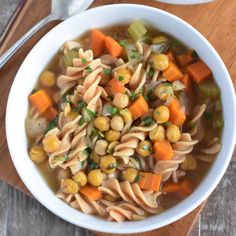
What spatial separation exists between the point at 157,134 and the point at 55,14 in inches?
27.2

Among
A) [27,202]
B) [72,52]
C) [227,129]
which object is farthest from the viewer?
[27,202]

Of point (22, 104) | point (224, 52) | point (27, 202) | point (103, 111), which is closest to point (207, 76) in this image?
point (224, 52)

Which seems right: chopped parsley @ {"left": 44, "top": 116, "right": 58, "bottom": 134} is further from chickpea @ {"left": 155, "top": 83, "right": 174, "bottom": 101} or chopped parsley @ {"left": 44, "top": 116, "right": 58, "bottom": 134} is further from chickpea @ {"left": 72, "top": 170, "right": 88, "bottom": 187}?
chickpea @ {"left": 155, "top": 83, "right": 174, "bottom": 101}

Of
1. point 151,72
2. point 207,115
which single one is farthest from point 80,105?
point 207,115

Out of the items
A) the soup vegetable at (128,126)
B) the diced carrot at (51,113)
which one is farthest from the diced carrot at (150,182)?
the diced carrot at (51,113)

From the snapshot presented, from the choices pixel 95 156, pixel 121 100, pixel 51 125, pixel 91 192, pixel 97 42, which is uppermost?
pixel 97 42

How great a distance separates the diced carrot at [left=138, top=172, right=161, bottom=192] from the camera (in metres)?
2.02

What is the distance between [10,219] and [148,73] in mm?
1003

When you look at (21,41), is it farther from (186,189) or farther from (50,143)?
(186,189)

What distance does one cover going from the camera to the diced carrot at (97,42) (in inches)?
82.5

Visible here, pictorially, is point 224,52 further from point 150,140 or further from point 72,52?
point 72,52

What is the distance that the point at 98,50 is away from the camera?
213 cm

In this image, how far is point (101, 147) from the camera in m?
2.03

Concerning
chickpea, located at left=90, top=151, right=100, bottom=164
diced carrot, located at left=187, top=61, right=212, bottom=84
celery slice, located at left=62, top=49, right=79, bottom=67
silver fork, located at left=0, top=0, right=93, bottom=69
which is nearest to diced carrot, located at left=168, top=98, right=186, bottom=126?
diced carrot, located at left=187, top=61, right=212, bottom=84
